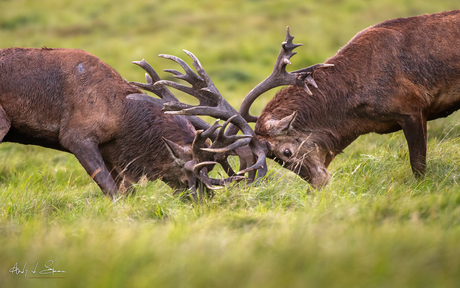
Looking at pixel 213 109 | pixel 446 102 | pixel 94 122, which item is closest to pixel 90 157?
pixel 94 122

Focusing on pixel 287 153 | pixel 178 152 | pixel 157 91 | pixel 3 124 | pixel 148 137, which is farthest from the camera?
pixel 157 91

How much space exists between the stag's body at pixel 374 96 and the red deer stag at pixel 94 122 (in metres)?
1.07

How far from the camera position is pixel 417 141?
561 cm

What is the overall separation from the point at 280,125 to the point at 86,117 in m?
2.21

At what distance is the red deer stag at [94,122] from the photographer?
17.2 feet

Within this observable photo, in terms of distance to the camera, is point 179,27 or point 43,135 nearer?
point 43,135

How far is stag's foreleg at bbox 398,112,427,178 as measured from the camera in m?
5.60

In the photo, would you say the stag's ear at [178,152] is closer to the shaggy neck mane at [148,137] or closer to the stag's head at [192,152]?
the stag's head at [192,152]

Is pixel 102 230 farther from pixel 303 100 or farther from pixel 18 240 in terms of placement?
pixel 303 100

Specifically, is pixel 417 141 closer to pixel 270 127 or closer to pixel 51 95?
pixel 270 127

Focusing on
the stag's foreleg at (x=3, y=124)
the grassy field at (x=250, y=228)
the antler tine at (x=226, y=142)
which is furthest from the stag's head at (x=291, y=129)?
the stag's foreleg at (x=3, y=124)

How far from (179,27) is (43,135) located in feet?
57.9

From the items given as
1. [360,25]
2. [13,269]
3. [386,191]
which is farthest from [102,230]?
[360,25]

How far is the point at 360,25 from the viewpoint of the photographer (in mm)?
20109
